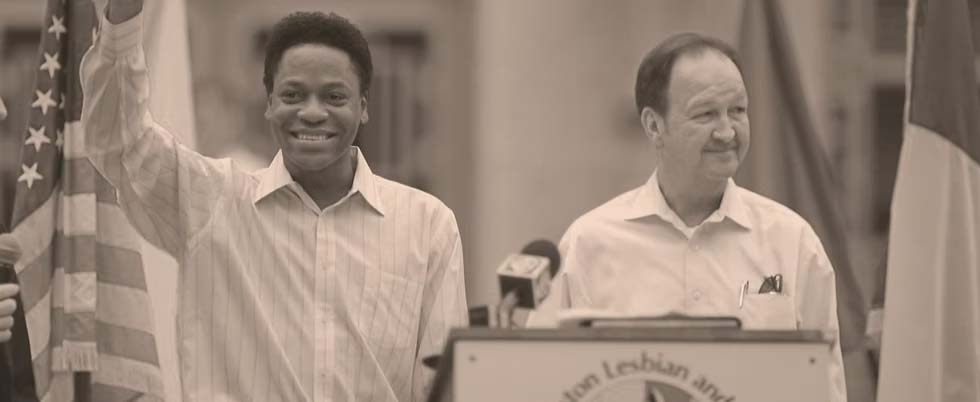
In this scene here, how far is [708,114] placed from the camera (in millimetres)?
4762

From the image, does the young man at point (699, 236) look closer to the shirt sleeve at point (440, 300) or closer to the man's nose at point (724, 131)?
the man's nose at point (724, 131)

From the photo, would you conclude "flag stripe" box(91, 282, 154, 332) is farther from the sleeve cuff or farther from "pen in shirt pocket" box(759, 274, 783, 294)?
"pen in shirt pocket" box(759, 274, 783, 294)

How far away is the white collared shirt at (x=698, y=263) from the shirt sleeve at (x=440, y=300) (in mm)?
214

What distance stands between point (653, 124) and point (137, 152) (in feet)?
3.94

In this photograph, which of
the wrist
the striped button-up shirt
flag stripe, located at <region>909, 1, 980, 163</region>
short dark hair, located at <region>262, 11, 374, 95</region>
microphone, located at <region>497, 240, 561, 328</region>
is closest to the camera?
microphone, located at <region>497, 240, 561, 328</region>

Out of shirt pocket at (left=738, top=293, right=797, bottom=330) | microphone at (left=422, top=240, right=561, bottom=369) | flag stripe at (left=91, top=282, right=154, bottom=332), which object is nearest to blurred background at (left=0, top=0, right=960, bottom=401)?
flag stripe at (left=91, top=282, right=154, bottom=332)

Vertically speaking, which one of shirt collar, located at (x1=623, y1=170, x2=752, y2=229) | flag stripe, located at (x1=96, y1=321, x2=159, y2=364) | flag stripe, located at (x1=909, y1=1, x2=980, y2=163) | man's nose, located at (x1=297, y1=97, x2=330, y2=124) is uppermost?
flag stripe, located at (x1=909, y1=1, x2=980, y2=163)

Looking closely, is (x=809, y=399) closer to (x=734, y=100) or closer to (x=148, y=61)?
(x=734, y=100)

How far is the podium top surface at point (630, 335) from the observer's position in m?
3.91

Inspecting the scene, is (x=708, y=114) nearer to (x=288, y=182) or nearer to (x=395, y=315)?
(x=395, y=315)

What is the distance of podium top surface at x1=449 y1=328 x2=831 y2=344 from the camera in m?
3.91

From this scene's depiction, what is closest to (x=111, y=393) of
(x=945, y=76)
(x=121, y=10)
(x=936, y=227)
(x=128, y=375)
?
(x=128, y=375)

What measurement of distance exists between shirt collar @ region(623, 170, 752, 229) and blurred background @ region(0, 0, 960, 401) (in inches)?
123

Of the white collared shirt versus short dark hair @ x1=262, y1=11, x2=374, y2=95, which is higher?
short dark hair @ x1=262, y1=11, x2=374, y2=95
